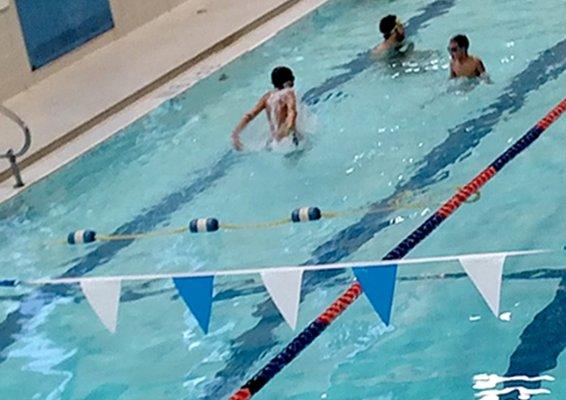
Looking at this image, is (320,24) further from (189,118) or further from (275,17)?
(189,118)

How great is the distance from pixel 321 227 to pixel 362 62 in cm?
270

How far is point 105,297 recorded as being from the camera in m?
4.13

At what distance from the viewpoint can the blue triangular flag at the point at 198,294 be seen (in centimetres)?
399

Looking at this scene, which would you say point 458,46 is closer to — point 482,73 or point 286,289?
point 482,73

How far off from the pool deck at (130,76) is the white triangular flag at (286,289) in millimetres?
3579

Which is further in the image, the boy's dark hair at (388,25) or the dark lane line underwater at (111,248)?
the boy's dark hair at (388,25)

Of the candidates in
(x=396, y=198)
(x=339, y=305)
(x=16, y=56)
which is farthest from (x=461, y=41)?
(x=16, y=56)

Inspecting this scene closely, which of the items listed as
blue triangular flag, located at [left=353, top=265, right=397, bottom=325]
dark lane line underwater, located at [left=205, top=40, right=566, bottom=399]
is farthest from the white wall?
blue triangular flag, located at [left=353, top=265, right=397, bottom=325]

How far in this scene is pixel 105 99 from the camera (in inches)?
334

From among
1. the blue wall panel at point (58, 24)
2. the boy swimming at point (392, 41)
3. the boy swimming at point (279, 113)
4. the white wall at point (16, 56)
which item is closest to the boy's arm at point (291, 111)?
the boy swimming at point (279, 113)

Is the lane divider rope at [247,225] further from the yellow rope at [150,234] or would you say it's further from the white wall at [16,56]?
the white wall at [16,56]

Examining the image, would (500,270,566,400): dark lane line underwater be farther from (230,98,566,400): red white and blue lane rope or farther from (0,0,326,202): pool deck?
(0,0,326,202): pool deck

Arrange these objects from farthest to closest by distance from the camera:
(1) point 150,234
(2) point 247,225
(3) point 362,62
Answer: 1. (3) point 362,62
2. (1) point 150,234
3. (2) point 247,225

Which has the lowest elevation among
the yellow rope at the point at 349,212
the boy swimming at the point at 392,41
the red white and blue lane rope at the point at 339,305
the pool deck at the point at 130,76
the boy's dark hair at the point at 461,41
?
the pool deck at the point at 130,76
